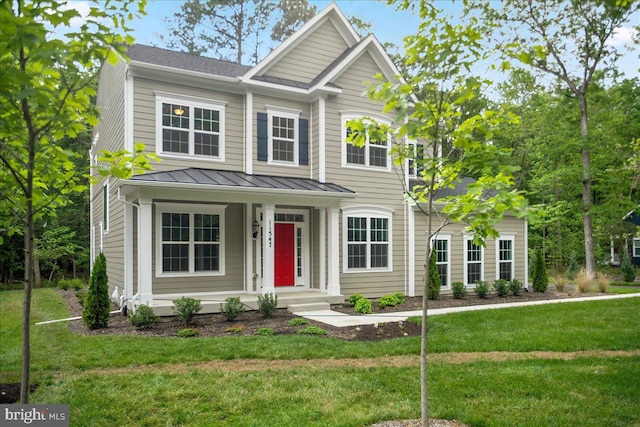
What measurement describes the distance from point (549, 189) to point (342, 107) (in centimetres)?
1806

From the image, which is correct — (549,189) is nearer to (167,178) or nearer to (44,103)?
(167,178)

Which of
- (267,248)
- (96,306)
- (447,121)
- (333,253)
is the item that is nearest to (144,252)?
(96,306)

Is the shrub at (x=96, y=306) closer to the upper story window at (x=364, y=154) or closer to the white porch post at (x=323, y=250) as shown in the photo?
the white porch post at (x=323, y=250)

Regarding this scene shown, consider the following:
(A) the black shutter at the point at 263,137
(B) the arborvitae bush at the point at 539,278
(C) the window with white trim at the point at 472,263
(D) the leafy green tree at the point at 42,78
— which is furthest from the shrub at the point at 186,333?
(B) the arborvitae bush at the point at 539,278

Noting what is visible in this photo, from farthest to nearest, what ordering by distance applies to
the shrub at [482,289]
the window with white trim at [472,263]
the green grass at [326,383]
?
the window with white trim at [472,263], the shrub at [482,289], the green grass at [326,383]

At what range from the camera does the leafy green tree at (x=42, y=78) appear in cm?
267

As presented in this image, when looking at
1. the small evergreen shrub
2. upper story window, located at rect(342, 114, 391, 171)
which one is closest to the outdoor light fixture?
upper story window, located at rect(342, 114, 391, 171)

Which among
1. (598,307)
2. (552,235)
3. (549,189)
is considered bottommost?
(598,307)

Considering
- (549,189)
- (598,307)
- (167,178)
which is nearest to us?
(167,178)

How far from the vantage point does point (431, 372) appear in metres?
6.15

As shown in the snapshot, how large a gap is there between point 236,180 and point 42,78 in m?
8.23

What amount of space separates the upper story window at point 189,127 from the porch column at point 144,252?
75.1 inches

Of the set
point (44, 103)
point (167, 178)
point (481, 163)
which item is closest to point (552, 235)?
point (167, 178)

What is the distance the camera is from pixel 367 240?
13.9 metres
